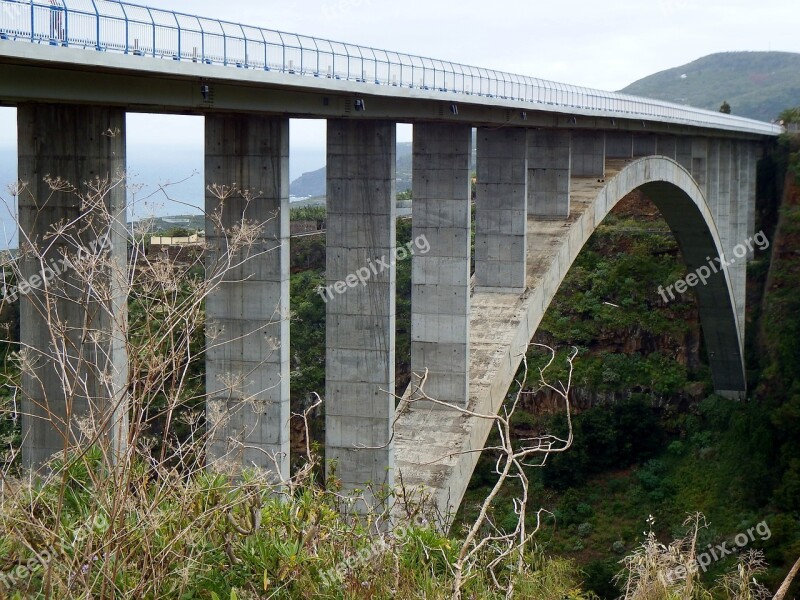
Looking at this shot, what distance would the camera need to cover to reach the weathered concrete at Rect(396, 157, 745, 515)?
21922 millimetres

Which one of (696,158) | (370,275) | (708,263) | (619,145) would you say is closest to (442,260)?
(370,275)

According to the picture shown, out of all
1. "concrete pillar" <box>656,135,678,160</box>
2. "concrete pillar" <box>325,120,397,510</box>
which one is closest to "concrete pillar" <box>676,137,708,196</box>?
"concrete pillar" <box>656,135,678,160</box>

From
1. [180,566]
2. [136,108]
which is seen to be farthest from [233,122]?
[180,566]

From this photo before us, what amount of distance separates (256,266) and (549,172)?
44.6 feet

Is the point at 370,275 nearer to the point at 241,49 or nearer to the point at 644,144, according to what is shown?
the point at 241,49

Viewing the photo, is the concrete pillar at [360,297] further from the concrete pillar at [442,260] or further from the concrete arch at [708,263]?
the concrete arch at [708,263]

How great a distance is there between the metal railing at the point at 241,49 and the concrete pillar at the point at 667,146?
1375 cm

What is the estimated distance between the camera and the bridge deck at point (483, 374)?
21.8 metres

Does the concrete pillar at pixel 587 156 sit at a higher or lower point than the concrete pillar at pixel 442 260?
higher

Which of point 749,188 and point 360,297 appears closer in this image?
point 360,297

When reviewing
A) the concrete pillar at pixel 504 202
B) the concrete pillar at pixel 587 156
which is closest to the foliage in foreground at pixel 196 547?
the concrete pillar at pixel 504 202

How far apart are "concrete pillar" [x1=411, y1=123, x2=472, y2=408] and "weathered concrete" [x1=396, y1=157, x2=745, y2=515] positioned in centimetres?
64

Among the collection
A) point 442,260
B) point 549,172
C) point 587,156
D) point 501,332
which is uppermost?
point 587,156

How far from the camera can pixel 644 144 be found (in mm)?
38781
